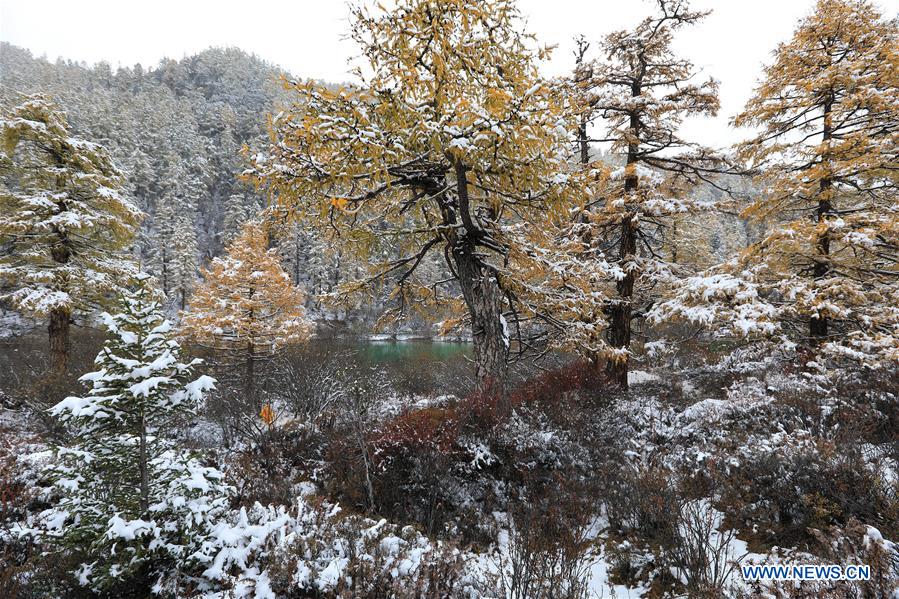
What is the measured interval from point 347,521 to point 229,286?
12.1 m

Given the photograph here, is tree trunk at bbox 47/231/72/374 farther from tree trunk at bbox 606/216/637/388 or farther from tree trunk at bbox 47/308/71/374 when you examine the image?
tree trunk at bbox 606/216/637/388

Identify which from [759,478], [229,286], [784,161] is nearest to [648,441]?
[759,478]

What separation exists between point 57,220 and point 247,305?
521 centimetres

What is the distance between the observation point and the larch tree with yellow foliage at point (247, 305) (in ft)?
42.5

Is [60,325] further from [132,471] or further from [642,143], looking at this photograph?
[642,143]

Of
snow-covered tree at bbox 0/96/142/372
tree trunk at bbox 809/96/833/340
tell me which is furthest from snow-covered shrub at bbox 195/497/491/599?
snow-covered tree at bbox 0/96/142/372

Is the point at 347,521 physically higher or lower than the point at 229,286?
lower

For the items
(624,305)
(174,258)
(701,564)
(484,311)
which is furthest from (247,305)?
(174,258)

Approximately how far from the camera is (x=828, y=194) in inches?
285

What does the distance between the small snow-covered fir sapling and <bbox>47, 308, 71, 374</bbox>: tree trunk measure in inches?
425

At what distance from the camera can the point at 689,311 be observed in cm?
635

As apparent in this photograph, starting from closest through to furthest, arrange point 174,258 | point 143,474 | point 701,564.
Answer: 1. point 143,474
2. point 701,564
3. point 174,258

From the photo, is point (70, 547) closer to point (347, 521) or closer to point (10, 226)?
point (347, 521)

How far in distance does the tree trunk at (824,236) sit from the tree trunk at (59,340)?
61.3 ft
